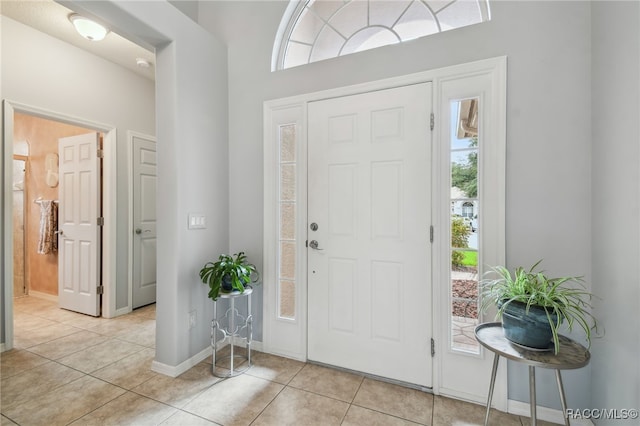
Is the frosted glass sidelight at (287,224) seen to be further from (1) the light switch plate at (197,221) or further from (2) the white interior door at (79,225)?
(2) the white interior door at (79,225)

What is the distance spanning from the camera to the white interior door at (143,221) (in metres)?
3.46

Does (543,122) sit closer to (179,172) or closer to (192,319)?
(179,172)

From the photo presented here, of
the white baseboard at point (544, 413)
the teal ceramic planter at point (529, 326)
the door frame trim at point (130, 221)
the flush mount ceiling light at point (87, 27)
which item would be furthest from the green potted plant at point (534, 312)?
the door frame trim at point (130, 221)

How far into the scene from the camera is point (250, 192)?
8.07 feet

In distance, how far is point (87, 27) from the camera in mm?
2465

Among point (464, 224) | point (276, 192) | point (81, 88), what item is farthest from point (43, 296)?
point (464, 224)

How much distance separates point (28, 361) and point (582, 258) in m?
3.93

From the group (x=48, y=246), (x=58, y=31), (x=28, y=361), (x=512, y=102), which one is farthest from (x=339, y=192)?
(x=48, y=246)

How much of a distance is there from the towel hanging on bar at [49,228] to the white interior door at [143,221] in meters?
1.15

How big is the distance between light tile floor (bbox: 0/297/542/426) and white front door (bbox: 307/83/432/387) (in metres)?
0.21

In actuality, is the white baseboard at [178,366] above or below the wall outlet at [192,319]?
below

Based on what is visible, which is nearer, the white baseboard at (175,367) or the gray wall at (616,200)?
the gray wall at (616,200)

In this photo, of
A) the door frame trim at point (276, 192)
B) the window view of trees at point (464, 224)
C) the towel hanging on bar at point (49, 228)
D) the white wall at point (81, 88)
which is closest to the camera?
the window view of trees at point (464, 224)

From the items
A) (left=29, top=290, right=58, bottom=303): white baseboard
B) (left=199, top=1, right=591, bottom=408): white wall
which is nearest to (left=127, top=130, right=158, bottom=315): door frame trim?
(left=29, top=290, right=58, bottom=303): white baseboard
